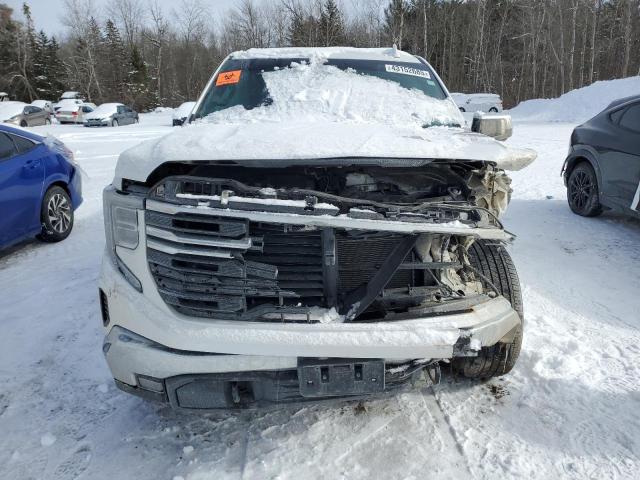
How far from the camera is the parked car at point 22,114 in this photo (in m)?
17.6

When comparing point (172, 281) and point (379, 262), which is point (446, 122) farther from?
point (172, 281)

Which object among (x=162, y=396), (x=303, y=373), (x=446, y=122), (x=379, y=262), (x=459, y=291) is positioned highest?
(x=446, y=122)

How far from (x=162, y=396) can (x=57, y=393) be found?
3.83 ft

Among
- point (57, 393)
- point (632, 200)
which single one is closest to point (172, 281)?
point (57, 393)

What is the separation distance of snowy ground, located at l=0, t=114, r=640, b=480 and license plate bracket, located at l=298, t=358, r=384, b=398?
413mm

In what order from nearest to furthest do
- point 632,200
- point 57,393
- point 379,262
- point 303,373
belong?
point 303,373, point 379,262, point 57,393, point 632,200

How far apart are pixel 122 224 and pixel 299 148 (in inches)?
37.9

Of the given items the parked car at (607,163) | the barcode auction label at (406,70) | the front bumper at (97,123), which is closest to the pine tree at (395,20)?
the front bumper at (97,123)

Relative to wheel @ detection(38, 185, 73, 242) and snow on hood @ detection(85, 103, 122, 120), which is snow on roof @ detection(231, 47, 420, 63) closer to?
wheel @ detection(38, 185, 73, 242)

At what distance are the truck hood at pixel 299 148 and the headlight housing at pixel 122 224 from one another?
0.11 metres

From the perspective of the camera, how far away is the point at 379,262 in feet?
7.89

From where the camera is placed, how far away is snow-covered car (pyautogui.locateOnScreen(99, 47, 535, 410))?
6.89ft

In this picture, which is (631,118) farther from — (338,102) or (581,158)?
(338,102)

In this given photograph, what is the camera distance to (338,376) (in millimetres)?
2113
